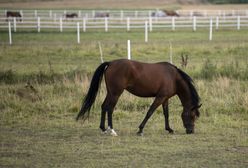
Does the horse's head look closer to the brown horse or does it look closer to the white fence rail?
the brown horse

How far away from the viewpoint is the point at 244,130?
469 inches

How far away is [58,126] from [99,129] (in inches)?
38.1

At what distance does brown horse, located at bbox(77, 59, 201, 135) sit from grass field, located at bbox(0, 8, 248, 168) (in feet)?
1.68

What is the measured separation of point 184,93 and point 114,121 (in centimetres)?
218

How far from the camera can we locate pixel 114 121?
13102mm

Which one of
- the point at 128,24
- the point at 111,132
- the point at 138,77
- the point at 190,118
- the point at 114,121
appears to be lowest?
the point at 114,121

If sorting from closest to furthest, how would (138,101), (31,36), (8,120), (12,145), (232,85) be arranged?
(12,145)
(8,120)
(138,101)
(232,85)
(31,36)

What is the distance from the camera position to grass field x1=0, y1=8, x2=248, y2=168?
30.8 feet

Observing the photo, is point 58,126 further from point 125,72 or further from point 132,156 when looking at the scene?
point 132,156

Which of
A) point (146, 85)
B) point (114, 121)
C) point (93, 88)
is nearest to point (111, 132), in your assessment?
point (93, 88)

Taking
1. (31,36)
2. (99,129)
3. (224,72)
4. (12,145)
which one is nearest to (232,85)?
(224,72)

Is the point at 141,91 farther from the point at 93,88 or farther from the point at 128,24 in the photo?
the point at 128,24

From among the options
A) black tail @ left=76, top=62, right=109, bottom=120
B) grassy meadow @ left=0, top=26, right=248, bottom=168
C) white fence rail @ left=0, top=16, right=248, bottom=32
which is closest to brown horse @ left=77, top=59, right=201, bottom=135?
black tail @ left=76, top=62, right=109, bottom=120

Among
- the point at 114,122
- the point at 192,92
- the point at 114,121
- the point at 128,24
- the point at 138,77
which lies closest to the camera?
the point at 138,77
